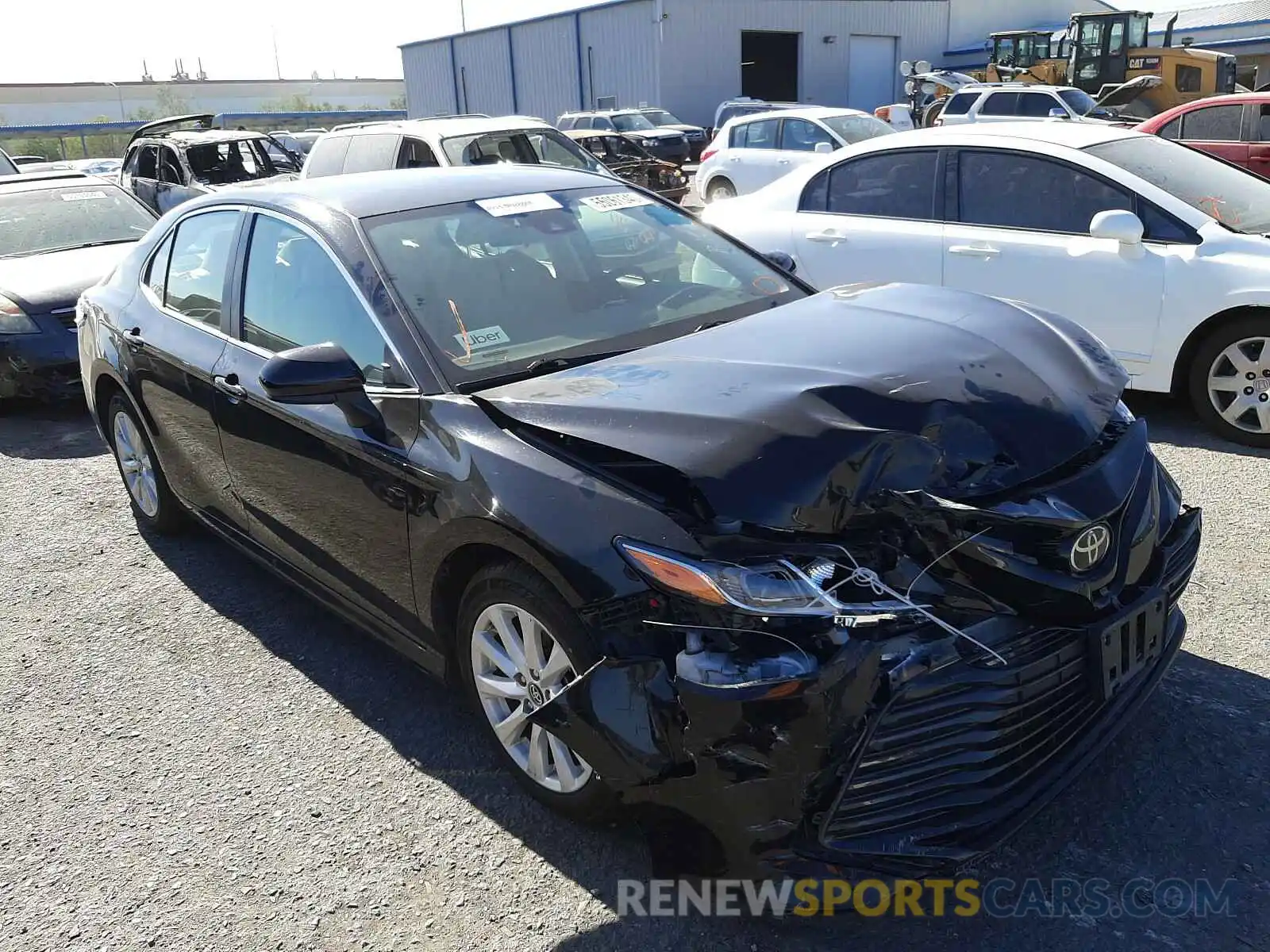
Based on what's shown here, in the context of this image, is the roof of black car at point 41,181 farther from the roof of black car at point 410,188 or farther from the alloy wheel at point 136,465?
the roof of black car at point 410,188

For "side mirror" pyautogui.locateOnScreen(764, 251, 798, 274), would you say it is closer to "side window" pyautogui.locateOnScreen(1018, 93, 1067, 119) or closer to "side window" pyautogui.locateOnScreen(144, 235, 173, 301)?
"side window" pyautogui.locateOnScreen(144, 235, 173, 301)

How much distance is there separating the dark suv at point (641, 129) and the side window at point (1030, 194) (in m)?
19.0

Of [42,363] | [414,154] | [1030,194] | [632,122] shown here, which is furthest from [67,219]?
[632,122]

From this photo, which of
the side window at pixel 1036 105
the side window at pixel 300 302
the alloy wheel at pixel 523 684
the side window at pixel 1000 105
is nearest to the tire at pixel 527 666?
the alloy wheel at pixel 523 684

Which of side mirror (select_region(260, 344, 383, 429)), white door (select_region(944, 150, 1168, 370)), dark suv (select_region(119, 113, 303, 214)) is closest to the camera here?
side mirror (select_region(260, 344, 383, 429))

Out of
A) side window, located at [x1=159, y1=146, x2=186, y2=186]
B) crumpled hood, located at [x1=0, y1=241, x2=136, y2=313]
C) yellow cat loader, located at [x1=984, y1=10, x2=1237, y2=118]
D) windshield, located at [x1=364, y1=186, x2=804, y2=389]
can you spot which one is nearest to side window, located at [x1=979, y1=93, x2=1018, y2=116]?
yellow cat loader, located at [x1=984, y1=10, x2=1237, y2=118]

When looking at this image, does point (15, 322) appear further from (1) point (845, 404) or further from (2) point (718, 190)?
(2) point (718, 190)

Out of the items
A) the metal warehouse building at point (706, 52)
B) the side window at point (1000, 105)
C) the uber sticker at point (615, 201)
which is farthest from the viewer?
the metal warehouse building at point (706, 52)

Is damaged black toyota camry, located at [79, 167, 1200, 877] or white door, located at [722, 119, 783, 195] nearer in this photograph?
damaged black toyota camry, located at [79, 167, 1200, 877]

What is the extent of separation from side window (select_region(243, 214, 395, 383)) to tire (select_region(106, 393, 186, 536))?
55.5 inches

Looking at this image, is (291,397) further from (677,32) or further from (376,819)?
(677,32)

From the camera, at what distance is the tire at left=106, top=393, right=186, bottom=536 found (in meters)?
4.80
